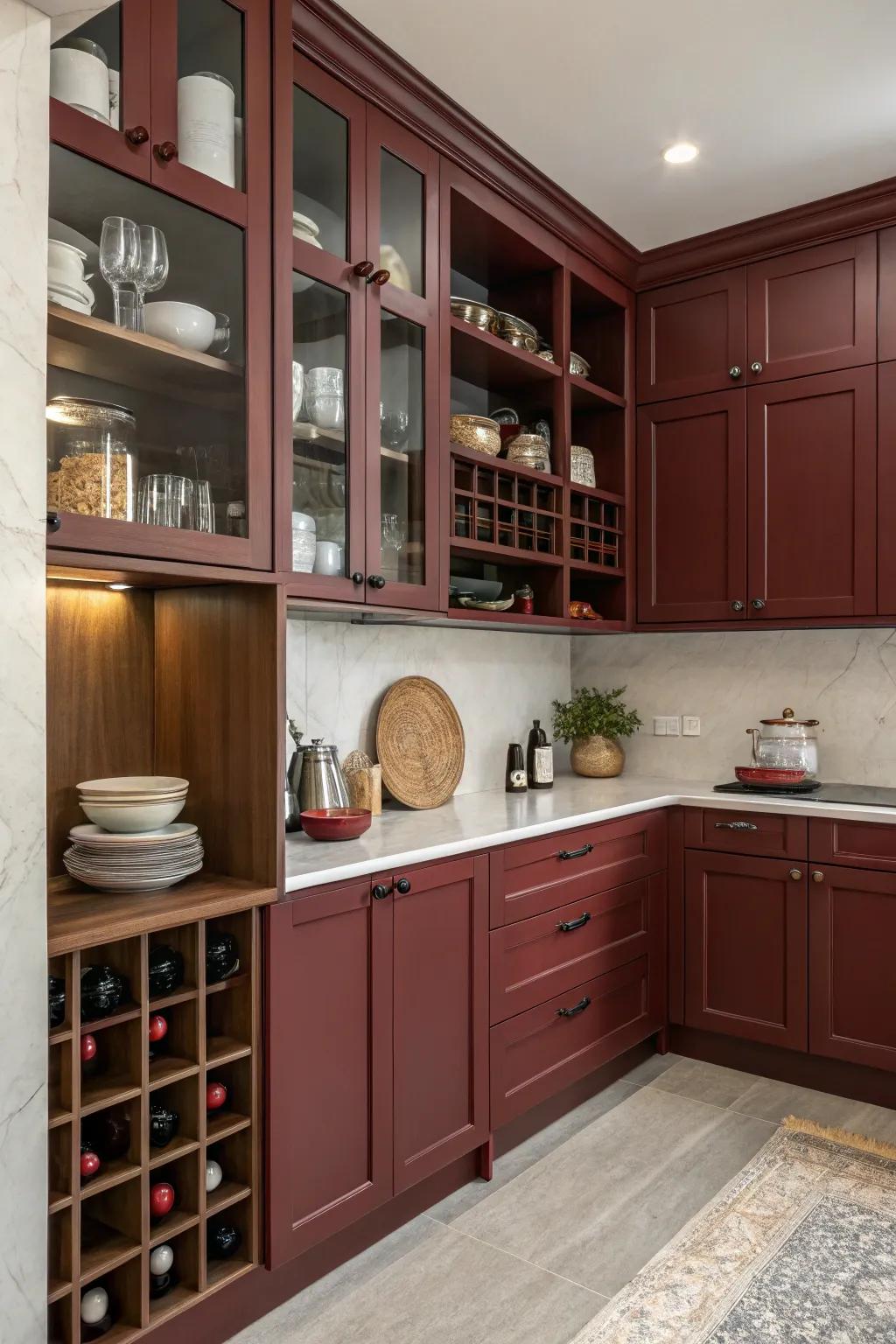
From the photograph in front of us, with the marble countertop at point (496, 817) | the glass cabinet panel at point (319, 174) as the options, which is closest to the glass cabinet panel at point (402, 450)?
the glass cabinet panel at point (319, 174)

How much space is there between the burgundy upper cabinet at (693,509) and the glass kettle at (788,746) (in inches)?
16.0

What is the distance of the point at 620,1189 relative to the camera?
2.42 m

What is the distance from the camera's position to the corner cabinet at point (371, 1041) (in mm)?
1885

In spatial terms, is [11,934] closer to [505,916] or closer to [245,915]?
[245,915]

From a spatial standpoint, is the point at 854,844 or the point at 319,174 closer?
the point at 319,174

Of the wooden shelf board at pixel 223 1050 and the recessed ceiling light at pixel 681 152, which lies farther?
the recessed ceiling light at pixel 681 152

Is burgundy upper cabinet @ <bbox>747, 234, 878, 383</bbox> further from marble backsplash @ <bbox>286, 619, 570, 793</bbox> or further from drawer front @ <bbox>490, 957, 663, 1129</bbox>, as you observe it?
drawer front @ <bbox>490, 957, 663, 1129</bbox>

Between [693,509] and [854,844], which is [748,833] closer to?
[854,844]

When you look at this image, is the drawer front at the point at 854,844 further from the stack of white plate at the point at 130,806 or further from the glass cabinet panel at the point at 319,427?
the stack of white plate at the point at 130,806

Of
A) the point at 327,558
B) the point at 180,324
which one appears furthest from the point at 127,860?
the point at 180,324

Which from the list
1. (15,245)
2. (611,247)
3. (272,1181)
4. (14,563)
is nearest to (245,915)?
(272,1181)

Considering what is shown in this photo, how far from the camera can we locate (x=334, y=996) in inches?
78.3

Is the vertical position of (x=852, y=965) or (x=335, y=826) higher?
(x=335, y=826)

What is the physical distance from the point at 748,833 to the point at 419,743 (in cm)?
112
